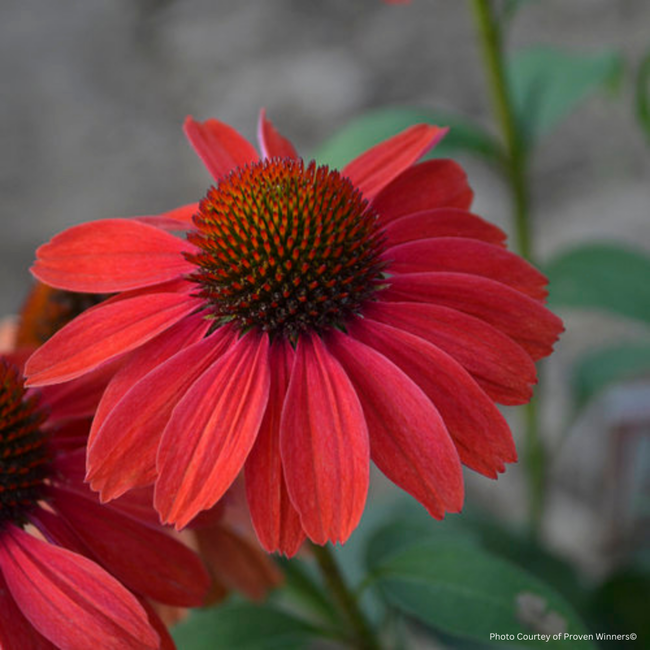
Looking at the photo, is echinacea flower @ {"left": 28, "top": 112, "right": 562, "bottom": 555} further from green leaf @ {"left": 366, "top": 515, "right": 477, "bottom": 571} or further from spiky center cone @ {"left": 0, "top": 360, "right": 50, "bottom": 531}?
green leaf @ {"left": 366, "top": 515, "right": 477, "bottom": 571}

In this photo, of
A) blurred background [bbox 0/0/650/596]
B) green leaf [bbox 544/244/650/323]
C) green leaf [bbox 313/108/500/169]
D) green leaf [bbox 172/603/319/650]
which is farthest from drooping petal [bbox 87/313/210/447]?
blurred background [bbox 0/0/650/596]

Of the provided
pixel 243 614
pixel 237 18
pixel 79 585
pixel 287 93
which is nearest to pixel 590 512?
pixel 243 614

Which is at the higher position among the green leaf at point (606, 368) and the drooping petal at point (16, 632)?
the drooping petal at point (16, 632)

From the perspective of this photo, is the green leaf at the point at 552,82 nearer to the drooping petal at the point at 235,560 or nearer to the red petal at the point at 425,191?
the red petal at the point at 425,191

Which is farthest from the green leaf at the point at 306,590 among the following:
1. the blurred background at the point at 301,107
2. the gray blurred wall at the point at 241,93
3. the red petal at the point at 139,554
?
the gray blurred wall at the point at 241,93

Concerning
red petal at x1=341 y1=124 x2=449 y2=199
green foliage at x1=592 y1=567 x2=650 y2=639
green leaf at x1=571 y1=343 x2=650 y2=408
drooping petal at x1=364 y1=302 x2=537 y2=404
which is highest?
red petal at x1=341 y1=124 x2=449 y2=199

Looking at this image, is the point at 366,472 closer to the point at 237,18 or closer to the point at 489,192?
the point at 489,192

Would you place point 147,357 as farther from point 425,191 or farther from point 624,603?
point 624,603
